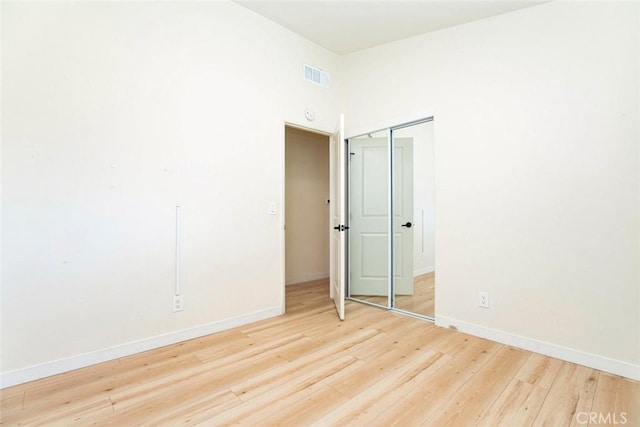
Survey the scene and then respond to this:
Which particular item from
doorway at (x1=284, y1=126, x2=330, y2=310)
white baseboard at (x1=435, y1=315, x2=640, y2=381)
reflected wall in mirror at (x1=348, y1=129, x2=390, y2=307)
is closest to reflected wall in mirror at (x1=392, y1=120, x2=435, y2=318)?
reflected wall in mirror at (x1=348, y1=129, x2=390, y2=307)

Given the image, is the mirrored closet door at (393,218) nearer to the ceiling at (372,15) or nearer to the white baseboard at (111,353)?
the ceiling at (372,15)

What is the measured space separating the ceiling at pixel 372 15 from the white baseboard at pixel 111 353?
9.66 ft

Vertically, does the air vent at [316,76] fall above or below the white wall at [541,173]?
above

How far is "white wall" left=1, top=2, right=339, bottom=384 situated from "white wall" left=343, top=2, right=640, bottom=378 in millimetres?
1709

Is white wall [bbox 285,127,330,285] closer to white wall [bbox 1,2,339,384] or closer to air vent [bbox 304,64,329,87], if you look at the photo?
air vent [bbox 304,64,329,87]

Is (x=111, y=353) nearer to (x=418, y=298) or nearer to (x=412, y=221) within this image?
(x=418, y=298)

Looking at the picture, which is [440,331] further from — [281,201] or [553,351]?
[281,201]

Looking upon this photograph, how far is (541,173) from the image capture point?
7.86 ft

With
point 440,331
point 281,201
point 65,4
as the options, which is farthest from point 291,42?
point 440,331

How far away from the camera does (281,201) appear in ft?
10.7

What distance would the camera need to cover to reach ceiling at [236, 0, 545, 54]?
8.63 feet

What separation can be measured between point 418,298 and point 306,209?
222 cm

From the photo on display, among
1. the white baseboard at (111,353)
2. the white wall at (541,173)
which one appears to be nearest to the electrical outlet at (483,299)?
the white wall at (541,173)

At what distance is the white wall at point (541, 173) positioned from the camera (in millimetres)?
2084
